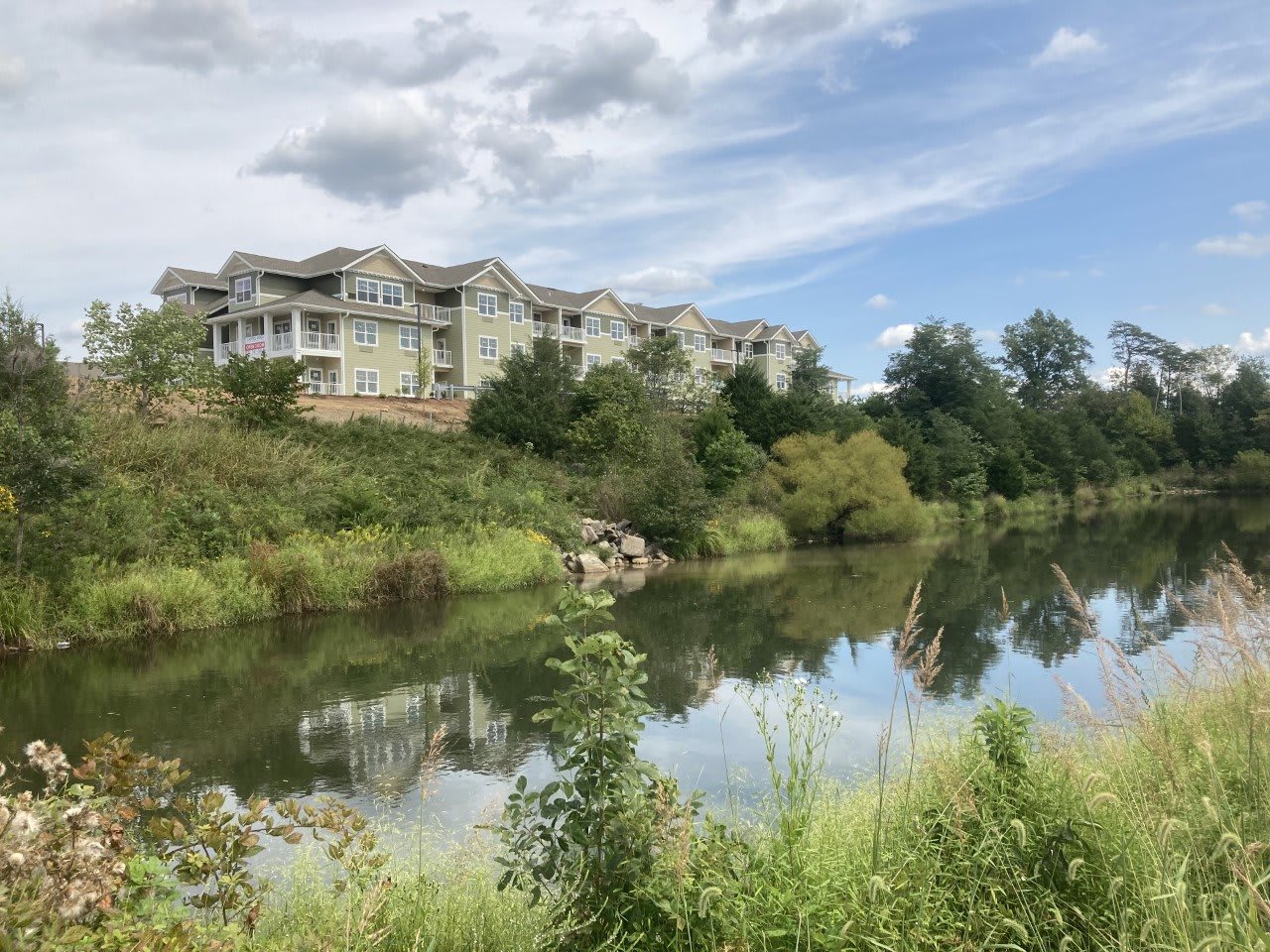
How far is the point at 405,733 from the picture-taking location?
912 centimetres

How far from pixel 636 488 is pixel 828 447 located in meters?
8.75

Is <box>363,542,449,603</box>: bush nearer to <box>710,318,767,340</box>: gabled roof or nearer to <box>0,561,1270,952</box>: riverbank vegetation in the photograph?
<box>0,561,1270,952</box>: riverbank vegetation

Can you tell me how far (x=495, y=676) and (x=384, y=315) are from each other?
35.1m

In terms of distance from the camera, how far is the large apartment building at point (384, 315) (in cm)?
4191

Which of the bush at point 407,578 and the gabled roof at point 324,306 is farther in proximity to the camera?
the gabled roof at point 324,306

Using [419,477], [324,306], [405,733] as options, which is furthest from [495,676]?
[324,306]

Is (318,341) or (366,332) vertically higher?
(366,332)

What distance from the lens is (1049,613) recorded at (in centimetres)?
1562

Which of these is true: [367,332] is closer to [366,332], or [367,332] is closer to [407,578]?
[366,332]

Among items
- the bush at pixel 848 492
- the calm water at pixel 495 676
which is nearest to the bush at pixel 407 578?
the calm water at pixel 495 676

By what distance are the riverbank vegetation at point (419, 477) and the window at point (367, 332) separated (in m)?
12.7

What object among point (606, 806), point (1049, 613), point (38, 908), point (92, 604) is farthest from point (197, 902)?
point (1049, 613)

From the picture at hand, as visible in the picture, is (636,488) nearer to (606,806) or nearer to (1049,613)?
(1049,613)

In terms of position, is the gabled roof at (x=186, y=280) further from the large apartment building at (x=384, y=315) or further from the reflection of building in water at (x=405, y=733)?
the reflection of building in water at (x=405, y=733)
